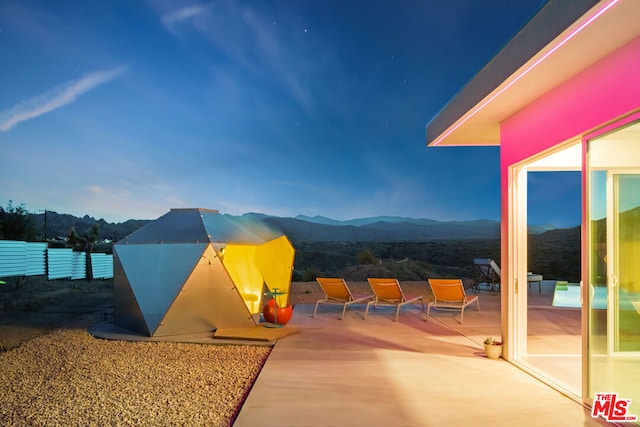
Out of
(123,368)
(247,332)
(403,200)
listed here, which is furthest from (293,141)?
(123,368)

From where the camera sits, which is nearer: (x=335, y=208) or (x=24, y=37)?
(x=24, y=37)

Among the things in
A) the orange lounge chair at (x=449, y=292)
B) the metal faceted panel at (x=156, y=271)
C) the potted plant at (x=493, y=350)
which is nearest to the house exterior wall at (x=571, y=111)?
the potted plant at (x=493, y=350)

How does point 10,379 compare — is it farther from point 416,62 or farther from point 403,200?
point 403,200

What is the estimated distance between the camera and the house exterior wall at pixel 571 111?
3102 millimetres

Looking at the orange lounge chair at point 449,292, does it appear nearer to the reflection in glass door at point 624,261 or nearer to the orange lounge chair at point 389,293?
the orange lounge chair at point 389,293

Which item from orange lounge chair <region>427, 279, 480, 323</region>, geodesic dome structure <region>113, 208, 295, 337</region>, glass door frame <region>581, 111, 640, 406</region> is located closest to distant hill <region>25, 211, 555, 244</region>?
orange lounge chair <region>427, 279, 480, 323</region>

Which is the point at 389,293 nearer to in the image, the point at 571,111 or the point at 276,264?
the point at 276,264

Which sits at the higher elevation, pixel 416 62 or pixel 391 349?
pixel 416 62

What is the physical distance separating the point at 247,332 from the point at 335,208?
82.9 feet

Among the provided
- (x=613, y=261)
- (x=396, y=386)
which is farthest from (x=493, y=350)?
(x=613, y=261)

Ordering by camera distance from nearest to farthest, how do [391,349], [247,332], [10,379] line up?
[10,379] → [391,349] → [247,332]

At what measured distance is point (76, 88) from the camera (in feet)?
45.1

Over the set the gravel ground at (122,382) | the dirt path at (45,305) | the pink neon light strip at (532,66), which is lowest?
the dirt path at (45,305)

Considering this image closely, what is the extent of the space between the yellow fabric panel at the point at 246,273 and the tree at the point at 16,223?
1464cm
